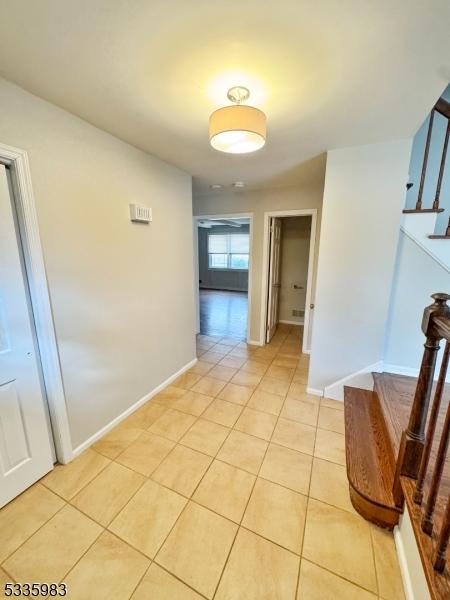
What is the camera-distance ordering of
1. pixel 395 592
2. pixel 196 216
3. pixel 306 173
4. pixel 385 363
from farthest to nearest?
pixel 196 216, pixel 306 173, pixel 385 363, pixel 395 592

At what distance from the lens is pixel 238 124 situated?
Result: 1.26m

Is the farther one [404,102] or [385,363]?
[385,363]

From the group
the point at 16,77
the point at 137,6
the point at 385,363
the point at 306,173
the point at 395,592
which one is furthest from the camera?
the point at 306,173

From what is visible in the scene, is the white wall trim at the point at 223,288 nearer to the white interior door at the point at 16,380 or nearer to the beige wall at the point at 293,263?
the beige wall at the point at 293,263

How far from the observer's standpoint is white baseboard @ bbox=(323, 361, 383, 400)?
232 cm

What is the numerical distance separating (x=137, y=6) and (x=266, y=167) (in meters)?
1.91

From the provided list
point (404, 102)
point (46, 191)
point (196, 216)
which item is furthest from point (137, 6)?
point (196, 216)

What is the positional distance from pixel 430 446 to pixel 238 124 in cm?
172

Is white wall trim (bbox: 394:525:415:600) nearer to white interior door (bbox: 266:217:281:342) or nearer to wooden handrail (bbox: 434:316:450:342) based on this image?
wooden handrail (bbox: 434:316:450:342)

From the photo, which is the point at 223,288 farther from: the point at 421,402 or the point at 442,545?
the point at 442,545

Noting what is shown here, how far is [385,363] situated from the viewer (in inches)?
92.2

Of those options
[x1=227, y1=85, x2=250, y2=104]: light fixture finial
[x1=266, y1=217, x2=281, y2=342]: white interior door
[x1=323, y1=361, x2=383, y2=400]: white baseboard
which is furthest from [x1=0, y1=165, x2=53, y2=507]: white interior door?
[x1=266, y1=217, x2=281, y2=342]: white interior door

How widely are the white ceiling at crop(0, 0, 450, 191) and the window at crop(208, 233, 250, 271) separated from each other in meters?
6.25

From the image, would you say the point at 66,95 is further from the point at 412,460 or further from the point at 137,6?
the point at 412,460
